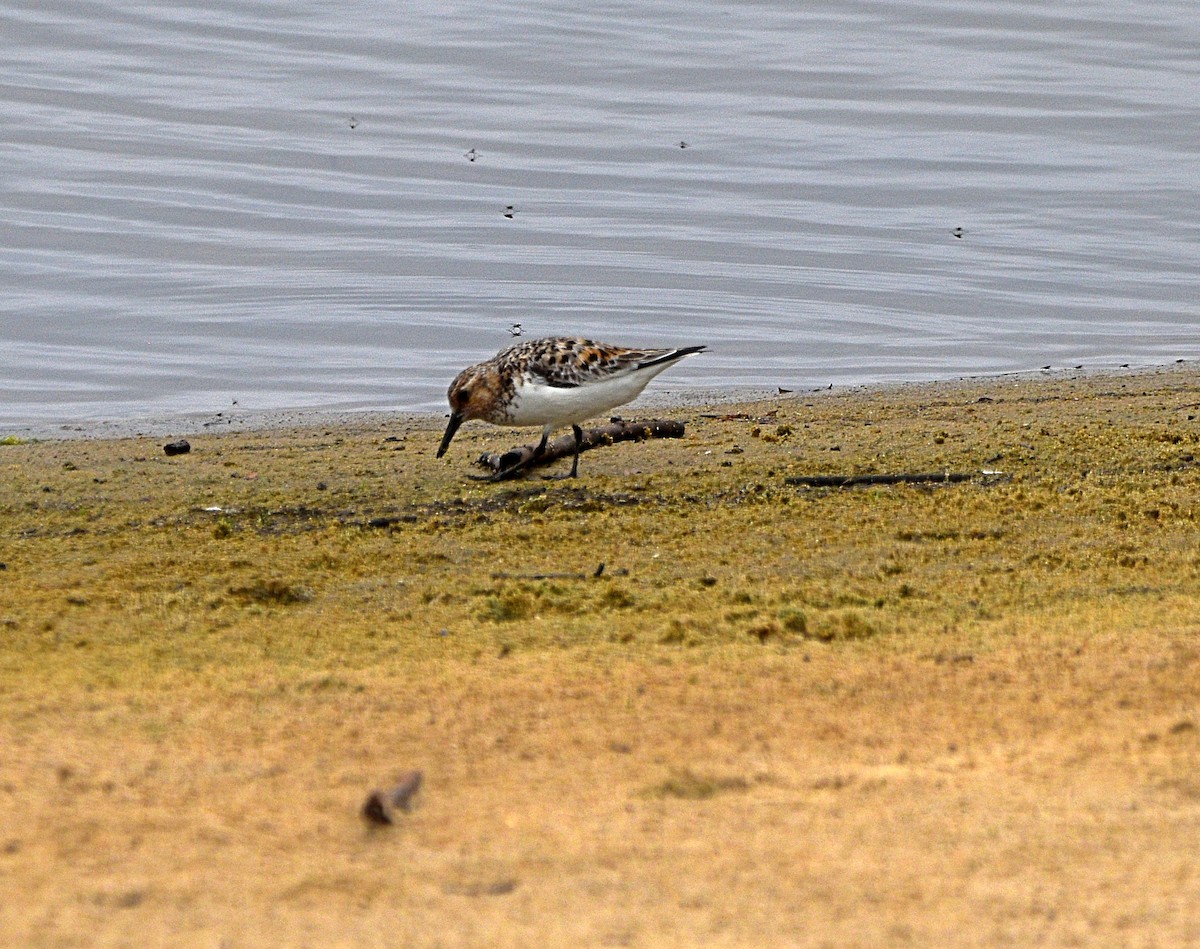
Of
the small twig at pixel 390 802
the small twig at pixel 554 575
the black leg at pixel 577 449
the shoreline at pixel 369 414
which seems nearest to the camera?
the small twig at pixel 390 802

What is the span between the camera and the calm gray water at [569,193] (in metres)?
15.7

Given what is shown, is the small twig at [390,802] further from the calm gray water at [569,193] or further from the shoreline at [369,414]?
the calm gray water at [569,193]

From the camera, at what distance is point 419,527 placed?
7.42 meters

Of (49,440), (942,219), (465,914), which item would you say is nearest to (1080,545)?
(465,914)

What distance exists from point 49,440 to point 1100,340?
30.7 ft

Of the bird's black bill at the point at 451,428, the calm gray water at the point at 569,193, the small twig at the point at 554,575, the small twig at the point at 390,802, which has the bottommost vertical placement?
the small twig at the point at 390,802

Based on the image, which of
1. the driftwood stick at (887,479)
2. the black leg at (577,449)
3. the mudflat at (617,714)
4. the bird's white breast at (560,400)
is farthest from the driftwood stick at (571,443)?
the driftwood stick at (887,479)

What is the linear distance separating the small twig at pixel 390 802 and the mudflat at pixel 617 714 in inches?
1.5

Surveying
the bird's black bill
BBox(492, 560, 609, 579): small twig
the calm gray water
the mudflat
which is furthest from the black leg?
the calm gray water

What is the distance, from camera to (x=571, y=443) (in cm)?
945

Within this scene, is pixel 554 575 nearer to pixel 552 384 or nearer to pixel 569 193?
pixel 552 384

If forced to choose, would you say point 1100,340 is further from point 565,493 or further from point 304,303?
point 565,493

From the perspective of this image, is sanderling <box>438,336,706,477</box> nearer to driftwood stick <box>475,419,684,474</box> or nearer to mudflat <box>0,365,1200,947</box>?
driftwood stick <box>475,419,684,474</box>

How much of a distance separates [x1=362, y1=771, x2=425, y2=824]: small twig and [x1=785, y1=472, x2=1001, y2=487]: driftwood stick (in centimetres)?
425
